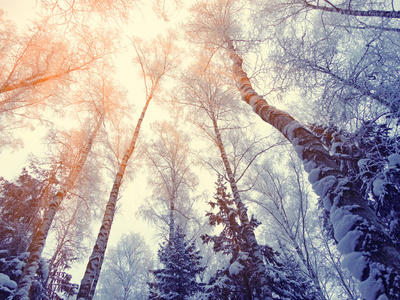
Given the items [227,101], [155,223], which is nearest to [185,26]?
[227,101]

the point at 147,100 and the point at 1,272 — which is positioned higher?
the point at 147,100

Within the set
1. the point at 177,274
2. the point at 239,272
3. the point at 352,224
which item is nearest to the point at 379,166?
the point at 352,224

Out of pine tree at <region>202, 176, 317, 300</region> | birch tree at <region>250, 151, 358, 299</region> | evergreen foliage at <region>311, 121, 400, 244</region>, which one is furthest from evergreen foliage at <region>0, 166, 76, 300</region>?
evergreen foliage at <region>311, 121, 400, 244</region>

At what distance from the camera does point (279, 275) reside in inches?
185

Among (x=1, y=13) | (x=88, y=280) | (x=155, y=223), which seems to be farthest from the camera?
(x=155, y=223)

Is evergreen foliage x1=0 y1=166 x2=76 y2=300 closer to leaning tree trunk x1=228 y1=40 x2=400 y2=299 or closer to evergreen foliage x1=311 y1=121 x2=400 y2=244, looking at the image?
leaning tree trunk x1=228 y1=40 x2=400 y2=299

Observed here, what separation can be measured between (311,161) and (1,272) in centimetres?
867

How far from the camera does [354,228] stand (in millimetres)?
1927

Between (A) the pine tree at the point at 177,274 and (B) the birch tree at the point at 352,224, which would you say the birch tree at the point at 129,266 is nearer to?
(A) the pine tree at the point at 177,274

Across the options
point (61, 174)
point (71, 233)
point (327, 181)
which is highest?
point (61, 174)

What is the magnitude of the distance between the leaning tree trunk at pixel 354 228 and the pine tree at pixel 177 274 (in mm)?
5956

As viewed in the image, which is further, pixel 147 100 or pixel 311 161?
pixel 147 100

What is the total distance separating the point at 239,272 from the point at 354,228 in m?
3.35

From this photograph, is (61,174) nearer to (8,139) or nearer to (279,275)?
(8,139)
